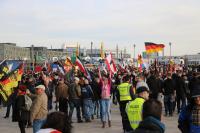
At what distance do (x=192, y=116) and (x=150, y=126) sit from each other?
194 cm

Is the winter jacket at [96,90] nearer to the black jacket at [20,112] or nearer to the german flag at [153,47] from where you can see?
the black jacket at [20,112]

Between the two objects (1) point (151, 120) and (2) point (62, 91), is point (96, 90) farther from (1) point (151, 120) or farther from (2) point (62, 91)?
(1) point (151, 120)

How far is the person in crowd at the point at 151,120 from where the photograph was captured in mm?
4582

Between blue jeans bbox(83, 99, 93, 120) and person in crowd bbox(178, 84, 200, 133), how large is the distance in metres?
10.0

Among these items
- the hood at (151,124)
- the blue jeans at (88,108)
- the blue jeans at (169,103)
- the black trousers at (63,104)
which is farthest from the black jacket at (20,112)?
the hood at (151,124)

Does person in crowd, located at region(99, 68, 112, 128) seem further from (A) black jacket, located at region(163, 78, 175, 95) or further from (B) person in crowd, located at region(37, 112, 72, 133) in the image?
(B) person in crowd, located at region(37, 112, 72, 133)

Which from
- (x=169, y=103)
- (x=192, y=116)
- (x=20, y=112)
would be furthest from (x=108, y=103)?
(x=192, y=116)

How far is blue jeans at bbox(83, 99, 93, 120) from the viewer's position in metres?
16.3

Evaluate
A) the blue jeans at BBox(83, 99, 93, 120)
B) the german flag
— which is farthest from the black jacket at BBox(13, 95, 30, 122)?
the german flag

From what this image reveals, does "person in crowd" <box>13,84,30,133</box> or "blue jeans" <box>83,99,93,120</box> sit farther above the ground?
"person in crowd" <box>13,84,30,133</box>

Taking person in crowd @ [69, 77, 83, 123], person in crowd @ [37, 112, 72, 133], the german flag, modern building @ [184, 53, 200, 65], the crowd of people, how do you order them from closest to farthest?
person in crowd @ [37, 112, 72, 133] < the crowd of people < person in crowd @ [69, 77, 83, 123] < the german flag < modern building @ [184, 53, 200, 65]

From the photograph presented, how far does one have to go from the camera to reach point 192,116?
635cm

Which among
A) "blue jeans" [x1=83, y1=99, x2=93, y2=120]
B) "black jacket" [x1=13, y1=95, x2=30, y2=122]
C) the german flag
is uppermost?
the german flag

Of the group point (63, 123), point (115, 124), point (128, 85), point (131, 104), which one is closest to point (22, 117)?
point (128, 85)
